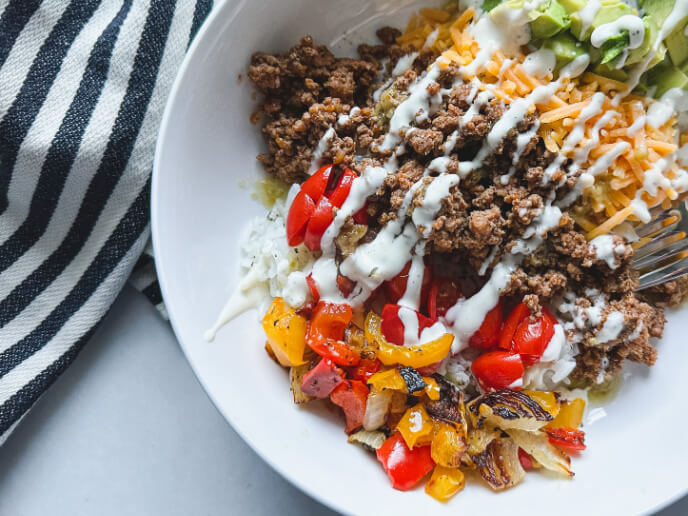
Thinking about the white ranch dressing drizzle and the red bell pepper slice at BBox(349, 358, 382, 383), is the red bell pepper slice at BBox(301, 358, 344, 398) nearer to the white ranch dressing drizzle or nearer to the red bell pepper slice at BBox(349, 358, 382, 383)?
the red bell pepper slice at BBox(349, 358, 382, 383)

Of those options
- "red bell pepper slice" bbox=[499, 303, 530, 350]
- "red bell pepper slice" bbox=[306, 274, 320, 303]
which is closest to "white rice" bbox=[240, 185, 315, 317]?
"red bell pepper slice" bbox=[306, 274, 320, 303]

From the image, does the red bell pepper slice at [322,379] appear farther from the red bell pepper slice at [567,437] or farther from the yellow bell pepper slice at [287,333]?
the red bell pepper slice at [567,437]

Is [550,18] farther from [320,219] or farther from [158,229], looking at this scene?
[158,229]

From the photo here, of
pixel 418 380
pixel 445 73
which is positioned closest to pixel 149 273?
pixel 418 380

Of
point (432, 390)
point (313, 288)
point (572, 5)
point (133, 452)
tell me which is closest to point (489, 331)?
point (432, 390)

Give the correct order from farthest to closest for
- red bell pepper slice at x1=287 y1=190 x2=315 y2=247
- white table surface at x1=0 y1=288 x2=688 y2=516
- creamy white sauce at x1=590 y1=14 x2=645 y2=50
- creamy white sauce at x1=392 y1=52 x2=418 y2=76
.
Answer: white table surface at x1=0 y1=288 x2=688 y2=516 < creamy white sauce at x1=392 y1=52 x2=418 y2=76 < red bell pepper slice at x1=287 y1=190 x2=315 y2=247 < creamy white sauce at x1=590 y1=14 x2=645 y2=50

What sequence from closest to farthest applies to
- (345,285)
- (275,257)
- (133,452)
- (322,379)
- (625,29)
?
(625,29) → (322,379) → (345,285) → (275,257) → (133,452)
